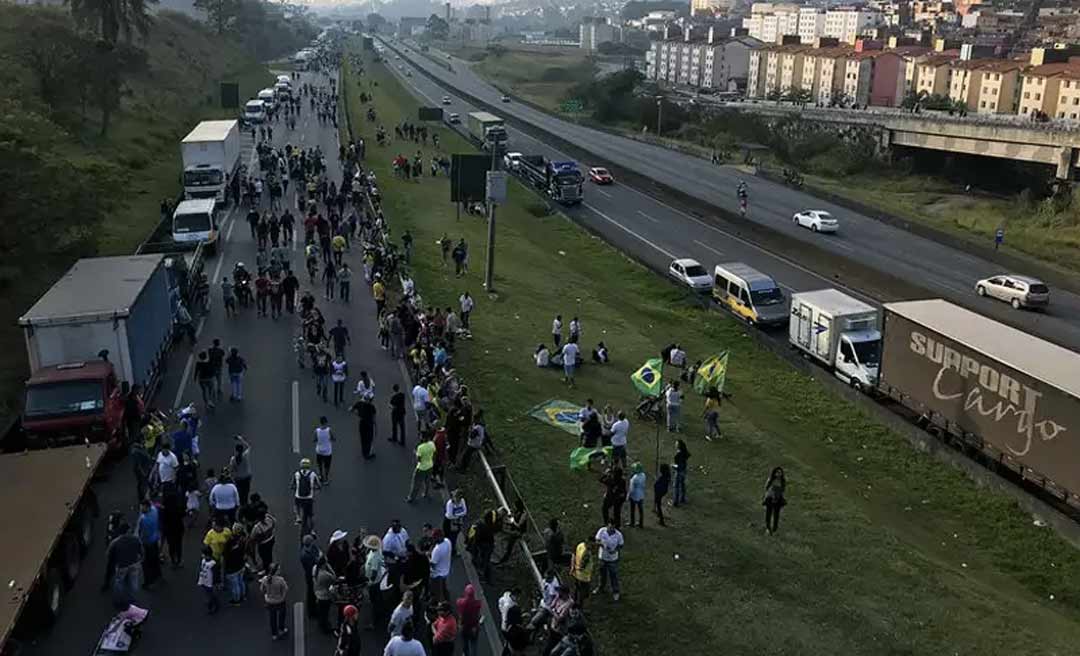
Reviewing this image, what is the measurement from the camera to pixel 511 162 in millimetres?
66062

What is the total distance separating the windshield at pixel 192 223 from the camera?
34500mm

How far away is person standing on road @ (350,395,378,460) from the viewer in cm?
1841

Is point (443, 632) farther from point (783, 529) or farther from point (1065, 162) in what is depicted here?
point (1065, 162)

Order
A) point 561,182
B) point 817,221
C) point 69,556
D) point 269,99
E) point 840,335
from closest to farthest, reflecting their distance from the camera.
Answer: point 69,556, point 840,335, point 817,221, point 561,182, point 269,99

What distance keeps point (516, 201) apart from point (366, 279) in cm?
2501

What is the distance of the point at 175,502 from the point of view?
14.3m

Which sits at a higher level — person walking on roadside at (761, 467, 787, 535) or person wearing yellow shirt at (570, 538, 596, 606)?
person wearing yellow shirt at (570, 538, 596, 606)

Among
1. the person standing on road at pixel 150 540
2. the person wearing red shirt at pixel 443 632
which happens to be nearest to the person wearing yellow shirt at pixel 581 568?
the person wearing red shirt at pixel 443 632

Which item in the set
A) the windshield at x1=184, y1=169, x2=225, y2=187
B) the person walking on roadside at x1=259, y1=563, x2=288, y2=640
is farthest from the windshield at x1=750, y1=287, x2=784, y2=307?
the windshield at x1=184, y1=169, x2=225, y2=187

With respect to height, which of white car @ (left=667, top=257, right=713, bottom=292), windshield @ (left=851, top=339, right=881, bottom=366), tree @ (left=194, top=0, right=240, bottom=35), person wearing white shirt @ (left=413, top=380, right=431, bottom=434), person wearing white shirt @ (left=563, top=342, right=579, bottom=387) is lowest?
white car @ (left=667, top=257, right=713, bottom=292)

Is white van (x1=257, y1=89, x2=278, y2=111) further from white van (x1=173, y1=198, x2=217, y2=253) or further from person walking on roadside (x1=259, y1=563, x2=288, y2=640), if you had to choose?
person walking on roadside (x1=259, y1=563, x2=288, y2=640)

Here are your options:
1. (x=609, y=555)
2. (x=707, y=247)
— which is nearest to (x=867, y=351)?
(x=609, y=555)

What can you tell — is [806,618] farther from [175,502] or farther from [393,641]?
[175,502]

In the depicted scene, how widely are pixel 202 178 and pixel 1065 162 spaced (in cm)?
5695
